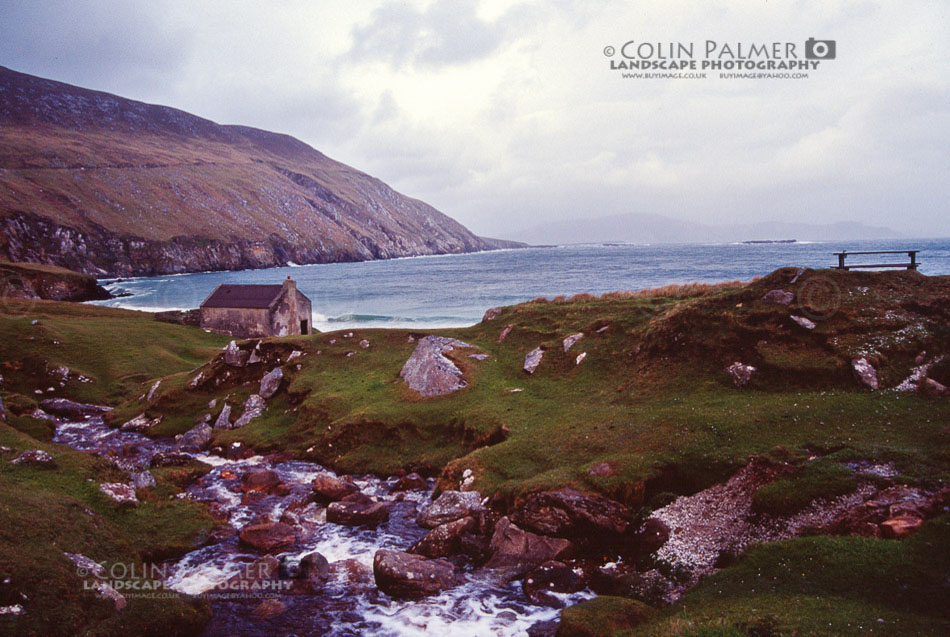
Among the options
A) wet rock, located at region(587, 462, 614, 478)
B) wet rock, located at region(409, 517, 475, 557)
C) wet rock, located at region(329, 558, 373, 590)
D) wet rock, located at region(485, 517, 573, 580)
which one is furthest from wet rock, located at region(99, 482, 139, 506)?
wet rock, located at region(587, 462, 614, 478)

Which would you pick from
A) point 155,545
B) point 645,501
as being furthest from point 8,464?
point 645,501

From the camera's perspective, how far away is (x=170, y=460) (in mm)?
31281

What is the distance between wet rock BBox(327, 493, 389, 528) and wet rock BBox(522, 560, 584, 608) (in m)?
8.36

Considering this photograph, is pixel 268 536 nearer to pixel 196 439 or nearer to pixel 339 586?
pixel 339 586

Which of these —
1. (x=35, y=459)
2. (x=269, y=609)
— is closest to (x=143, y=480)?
(x=35, y=459)

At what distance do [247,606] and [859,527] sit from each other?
19.0 meters

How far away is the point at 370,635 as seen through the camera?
51.7ft

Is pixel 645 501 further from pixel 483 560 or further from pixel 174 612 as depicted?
pixel 174 612

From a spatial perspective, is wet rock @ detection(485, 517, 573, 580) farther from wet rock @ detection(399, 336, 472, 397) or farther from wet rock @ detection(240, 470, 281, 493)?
wet rock @ detection(399, 336, 472, 397)

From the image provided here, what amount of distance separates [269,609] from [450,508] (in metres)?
8.04

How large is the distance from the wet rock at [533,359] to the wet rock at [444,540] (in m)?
16.2

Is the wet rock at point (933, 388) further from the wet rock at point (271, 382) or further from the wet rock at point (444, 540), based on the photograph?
the wet rock at point (271, 382)

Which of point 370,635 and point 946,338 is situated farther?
point 946,338

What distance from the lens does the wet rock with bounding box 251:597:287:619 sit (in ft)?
54.6
